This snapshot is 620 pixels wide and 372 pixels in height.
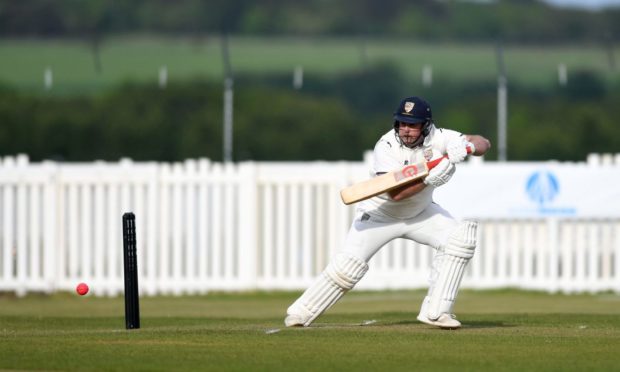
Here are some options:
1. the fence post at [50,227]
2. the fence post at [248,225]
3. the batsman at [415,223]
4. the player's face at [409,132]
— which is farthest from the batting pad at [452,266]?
the fence post at [50,227]

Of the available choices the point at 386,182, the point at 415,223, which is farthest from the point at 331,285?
the point at 386,182

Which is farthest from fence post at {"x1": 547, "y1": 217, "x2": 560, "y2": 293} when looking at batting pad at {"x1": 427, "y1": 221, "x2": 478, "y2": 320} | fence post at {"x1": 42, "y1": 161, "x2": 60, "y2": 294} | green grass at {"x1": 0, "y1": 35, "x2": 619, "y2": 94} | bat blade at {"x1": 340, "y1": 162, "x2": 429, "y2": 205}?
green grass at {"x1": 0, "y1": 35, "x2": 619, "y2": 94}

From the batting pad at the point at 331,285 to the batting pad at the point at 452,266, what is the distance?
2.09ft

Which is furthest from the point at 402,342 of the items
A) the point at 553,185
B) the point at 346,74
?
the point at 346,74

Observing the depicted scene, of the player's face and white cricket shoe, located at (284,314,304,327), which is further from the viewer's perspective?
white cricket shoe, located at (284,314,304,327)

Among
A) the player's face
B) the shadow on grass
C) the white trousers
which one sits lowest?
the shadow on grass

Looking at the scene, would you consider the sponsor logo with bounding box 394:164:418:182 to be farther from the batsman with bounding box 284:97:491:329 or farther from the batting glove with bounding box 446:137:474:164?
the batting glove with bounding box 446:137:474:164

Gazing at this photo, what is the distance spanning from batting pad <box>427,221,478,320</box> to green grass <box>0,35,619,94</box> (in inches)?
836

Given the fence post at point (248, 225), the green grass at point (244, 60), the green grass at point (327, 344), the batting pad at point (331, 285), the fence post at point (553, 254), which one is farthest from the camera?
the green grass at point (244, 60)

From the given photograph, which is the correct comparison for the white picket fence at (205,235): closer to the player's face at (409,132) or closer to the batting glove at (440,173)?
the player's face at (409,132)

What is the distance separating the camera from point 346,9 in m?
59.0

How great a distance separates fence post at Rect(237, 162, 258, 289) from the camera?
20656mm

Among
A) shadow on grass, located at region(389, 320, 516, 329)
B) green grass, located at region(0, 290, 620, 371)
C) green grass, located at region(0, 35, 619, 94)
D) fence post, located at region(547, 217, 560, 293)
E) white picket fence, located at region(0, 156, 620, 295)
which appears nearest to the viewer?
green grass, located at region(0, 290, 620, 371)

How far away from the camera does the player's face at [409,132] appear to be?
11.3 m
